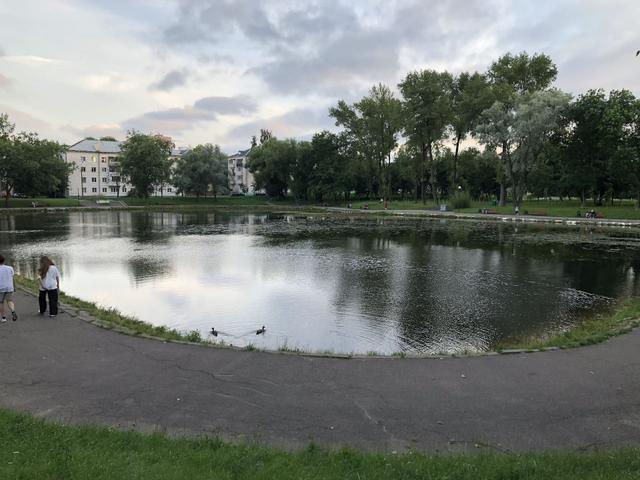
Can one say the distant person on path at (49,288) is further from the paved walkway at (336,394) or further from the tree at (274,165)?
the tree at (274,165)

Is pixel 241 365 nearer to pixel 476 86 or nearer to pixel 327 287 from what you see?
pixel 327 287

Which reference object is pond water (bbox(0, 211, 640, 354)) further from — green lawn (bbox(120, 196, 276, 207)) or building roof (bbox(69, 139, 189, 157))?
building roof (bbox(69, 139, 189, 157))

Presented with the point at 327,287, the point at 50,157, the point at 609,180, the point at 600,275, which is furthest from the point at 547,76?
the point at 50,157

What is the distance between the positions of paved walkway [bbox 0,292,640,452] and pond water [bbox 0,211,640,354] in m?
2.92

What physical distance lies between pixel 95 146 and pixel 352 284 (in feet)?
445

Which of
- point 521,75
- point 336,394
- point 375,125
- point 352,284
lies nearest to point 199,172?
point 375,125

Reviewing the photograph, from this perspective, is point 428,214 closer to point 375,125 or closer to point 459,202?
point 459,202

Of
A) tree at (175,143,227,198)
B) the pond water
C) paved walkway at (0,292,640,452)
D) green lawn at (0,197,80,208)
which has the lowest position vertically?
the pond water

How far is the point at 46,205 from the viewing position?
283 ft

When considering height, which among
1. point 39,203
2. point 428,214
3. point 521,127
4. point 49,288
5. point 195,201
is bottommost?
point 49,288

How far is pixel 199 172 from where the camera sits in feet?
348

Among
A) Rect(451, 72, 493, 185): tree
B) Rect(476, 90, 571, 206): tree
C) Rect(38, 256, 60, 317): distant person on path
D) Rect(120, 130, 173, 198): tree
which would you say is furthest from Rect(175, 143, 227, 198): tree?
Rect(38, 256, 60, 317): distant person on path

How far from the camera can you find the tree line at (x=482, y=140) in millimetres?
60812

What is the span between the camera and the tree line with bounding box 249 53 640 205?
6081 centimetres
